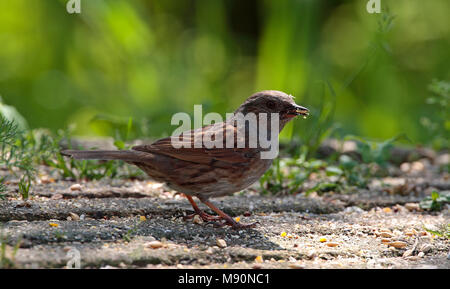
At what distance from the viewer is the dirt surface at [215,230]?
116 inches

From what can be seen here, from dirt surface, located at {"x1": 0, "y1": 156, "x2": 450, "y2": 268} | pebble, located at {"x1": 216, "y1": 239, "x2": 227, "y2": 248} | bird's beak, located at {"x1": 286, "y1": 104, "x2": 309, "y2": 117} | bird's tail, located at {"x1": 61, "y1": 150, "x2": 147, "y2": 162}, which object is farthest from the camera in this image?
bird's beak, located at {"x1": 286, "y1": 104, "x2": 309, "y2": 117}

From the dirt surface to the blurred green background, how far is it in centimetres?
267

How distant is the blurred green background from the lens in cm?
751

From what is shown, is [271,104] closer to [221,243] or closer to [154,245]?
[221,243]

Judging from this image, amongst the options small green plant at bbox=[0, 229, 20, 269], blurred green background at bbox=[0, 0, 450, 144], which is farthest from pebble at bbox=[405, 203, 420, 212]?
small green plant at bbox=[0, 229, 20, 269]

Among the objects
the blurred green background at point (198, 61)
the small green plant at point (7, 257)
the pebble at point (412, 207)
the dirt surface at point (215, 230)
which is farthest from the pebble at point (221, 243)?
the blurred green background at point (198, 61)

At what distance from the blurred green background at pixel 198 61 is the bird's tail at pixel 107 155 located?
128 inches

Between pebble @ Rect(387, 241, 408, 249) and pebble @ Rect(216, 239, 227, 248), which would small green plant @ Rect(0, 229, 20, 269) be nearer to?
pebble @ Rect(216, 239, 227, 248)

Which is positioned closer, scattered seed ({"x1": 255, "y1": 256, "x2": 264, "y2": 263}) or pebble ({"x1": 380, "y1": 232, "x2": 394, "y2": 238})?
scattered seed ({"x1": 255, "y1": 256, "x2": 264, "y2": 263})

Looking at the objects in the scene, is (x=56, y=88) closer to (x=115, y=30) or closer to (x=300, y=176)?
(x=115, y=30)

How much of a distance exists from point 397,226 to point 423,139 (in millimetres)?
3832

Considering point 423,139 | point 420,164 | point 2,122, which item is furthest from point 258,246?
point 423,139

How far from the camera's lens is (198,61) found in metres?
8.34
